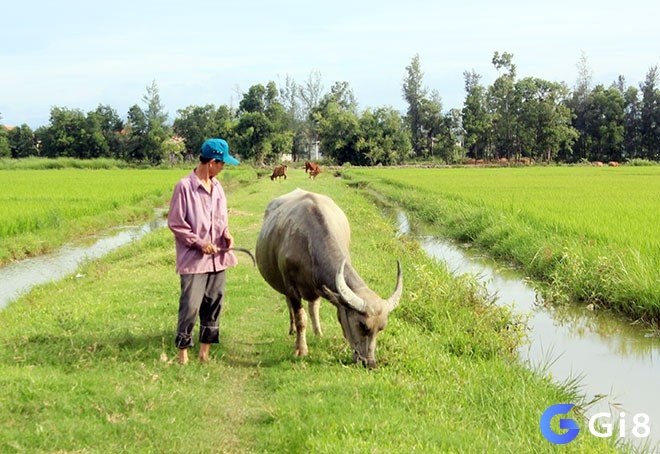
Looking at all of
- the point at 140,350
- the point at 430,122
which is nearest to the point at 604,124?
the point at 430,122

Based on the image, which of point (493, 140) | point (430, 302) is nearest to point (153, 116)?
point (493, 140)

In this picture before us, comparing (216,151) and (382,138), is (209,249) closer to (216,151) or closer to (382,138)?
(216,151)

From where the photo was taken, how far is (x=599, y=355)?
21.9ft

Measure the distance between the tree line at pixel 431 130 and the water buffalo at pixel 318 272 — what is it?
151ft

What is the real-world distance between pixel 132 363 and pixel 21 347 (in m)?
1.23

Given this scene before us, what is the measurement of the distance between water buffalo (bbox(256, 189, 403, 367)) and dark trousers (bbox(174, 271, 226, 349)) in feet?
1.96

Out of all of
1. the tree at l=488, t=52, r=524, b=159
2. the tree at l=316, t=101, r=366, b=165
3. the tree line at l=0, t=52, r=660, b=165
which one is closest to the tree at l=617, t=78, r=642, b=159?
the tree line at l=0, t=52, r=660, b=165

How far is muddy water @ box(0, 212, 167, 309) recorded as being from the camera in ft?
32.9

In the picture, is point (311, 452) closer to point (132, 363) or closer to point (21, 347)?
point (132, 363)

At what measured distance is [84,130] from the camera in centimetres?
5681

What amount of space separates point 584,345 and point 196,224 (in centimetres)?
448

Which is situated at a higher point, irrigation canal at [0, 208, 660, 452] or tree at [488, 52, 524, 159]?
tree at [488, 52, 524, 159]

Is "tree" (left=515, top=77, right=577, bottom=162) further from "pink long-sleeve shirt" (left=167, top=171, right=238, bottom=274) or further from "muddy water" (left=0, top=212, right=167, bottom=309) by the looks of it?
"pink long-sleeve shirt" (left=167, top=171, right=238, bottom=274)

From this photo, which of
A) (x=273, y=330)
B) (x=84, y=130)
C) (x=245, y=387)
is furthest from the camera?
(x=84, y=130)
